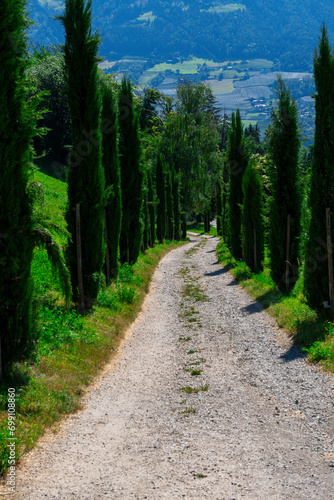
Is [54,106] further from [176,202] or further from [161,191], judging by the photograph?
[176,202]

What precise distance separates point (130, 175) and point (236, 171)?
7005mm

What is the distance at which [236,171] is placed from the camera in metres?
20.9

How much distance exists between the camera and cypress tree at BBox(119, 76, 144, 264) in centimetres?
1611

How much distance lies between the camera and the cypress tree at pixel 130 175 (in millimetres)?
16109

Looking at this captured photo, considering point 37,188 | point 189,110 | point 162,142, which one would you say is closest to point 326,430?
point 37,188

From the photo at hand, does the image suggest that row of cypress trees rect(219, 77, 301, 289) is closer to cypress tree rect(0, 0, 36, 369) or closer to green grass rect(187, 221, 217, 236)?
cypress tree rect(0, 0, 36, 369)

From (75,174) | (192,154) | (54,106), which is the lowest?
(75,174)

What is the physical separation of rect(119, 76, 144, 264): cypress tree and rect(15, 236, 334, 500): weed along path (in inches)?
290

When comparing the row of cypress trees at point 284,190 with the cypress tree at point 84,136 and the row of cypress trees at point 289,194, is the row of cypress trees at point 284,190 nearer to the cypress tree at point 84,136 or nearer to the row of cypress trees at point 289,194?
the row of cypress trees at point 289,194

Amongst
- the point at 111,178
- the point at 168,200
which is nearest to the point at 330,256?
the point at 111,178

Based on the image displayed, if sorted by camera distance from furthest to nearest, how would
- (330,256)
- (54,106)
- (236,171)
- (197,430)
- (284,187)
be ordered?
1. (54,106)
2. (236,171)
3. (284,187)
4. (330,256)
5. (197,430)

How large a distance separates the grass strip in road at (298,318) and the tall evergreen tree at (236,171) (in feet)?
17.3

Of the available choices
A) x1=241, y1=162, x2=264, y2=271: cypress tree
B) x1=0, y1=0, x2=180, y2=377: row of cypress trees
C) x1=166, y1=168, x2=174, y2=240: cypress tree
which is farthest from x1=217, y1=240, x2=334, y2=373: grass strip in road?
x1=166, y1=168, x2=174, y2=240: cypress tree

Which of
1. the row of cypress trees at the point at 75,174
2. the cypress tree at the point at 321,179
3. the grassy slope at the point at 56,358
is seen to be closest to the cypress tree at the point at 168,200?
the row of cypress trees at the point at 75,174
